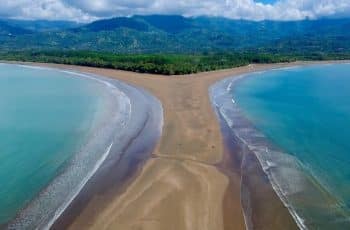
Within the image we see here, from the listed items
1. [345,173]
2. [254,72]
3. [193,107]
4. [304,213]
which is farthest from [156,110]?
[254,72]

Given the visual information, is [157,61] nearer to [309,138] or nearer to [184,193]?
[309,138]

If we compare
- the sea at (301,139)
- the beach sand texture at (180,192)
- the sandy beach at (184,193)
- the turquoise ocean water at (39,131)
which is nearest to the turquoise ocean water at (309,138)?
the sea at (301,139)

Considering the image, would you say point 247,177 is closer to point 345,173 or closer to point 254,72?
point 345,173

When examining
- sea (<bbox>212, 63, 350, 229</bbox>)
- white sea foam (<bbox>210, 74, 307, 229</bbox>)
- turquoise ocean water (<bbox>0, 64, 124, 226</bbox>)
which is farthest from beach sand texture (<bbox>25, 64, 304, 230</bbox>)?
turquoise ocean water (<bbox>0, 64, 124, 226</bbox>)

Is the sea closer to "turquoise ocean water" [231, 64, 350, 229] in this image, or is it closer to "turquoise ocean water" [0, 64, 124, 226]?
"turquoise ocean water" [231, 64, 350, 229]

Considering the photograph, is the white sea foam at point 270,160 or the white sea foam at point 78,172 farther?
the white sea foam at point 270,160

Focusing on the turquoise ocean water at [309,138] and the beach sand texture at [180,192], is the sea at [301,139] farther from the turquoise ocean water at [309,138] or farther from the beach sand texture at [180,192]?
the beach sand texture at [180,192]

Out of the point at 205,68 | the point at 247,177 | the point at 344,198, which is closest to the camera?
the point at 344,198

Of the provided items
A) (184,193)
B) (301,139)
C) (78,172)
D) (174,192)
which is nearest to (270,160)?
(301,139)
